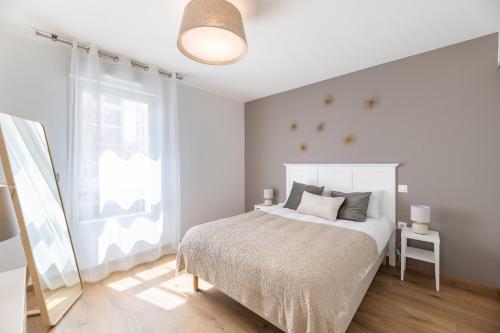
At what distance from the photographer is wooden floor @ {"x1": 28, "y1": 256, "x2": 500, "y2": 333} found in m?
1.70

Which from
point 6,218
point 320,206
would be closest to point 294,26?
point 320,206

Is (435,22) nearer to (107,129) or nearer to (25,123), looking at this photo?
(107,129)

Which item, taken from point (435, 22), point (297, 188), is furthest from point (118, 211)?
point (435, 22)

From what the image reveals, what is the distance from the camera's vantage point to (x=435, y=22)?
77.3 inches

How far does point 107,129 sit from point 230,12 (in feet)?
6.35

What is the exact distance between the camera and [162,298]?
207cm

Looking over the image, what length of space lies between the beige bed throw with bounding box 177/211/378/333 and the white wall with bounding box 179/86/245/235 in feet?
4.34

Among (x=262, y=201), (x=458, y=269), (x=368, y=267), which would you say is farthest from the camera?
(x=262, y=201)

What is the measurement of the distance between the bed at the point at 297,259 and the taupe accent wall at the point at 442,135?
318 millimetres

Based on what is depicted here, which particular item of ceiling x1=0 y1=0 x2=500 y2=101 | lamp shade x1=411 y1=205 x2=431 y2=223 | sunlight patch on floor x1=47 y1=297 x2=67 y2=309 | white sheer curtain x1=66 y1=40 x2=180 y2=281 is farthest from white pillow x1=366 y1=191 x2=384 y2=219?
sunlight patch on floor x1=47 y1=297 x2=67 y2=309

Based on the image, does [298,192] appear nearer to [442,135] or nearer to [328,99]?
[328,99]

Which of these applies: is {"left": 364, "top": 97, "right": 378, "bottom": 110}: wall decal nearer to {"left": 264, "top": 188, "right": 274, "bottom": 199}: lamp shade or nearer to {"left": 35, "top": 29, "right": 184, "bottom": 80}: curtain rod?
{"left": 264, "top": 188, "right": 274, "bottom": 199}: lamp shade

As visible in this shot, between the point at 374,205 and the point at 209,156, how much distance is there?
262 centimetres

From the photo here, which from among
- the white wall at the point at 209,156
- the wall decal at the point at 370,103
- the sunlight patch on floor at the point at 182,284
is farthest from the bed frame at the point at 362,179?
the sunlight patch on floor at the point at 182,284
